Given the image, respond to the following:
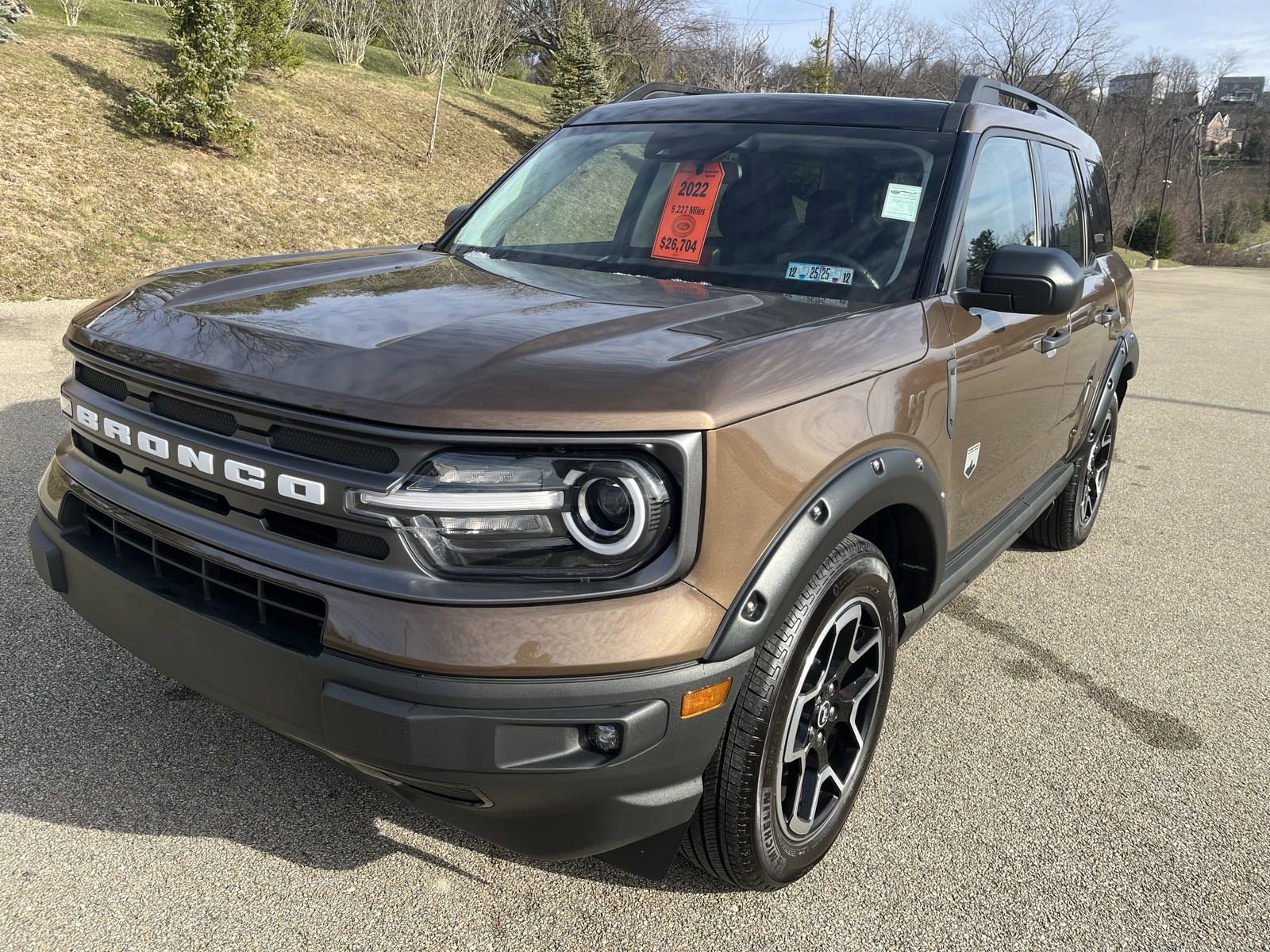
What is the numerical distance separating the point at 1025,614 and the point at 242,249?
42.7 ft

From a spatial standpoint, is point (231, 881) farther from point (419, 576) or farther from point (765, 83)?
point (765, 83)

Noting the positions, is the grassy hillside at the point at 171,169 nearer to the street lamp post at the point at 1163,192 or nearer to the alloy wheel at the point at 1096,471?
the alloy wheel at the point at 1096,471

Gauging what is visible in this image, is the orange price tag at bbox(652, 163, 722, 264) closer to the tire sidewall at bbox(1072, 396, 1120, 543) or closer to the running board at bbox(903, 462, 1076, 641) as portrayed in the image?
the running board at bbox(903, 462, 1076, 641)

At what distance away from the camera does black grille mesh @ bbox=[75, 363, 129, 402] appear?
2.25m

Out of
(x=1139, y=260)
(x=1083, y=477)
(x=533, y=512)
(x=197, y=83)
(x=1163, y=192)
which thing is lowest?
(x=1139, y=260)

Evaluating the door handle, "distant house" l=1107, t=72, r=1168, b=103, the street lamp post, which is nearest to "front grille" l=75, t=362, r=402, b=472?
the door handle

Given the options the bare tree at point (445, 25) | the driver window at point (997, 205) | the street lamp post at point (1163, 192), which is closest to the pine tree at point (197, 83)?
the bare tree at point (445, 25)

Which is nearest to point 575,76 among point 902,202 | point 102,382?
point 902,202

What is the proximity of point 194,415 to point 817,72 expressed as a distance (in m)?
Result: 38.2

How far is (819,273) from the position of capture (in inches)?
110

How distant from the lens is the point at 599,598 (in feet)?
5.77

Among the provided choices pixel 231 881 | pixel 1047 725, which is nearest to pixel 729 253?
pixel 1047 725

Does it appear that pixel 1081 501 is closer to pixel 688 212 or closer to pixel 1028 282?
pixel 1028 282

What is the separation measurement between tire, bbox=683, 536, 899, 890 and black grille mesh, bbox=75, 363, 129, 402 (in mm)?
1559
